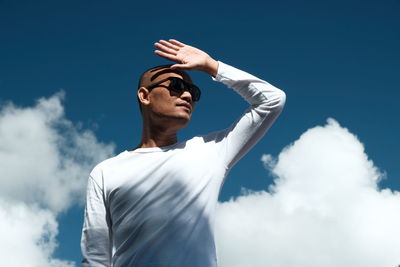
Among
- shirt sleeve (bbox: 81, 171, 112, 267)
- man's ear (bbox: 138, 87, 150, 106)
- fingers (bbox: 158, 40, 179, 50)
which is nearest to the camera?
shirt sleeve (bbox: 81, 171, 112, 267)

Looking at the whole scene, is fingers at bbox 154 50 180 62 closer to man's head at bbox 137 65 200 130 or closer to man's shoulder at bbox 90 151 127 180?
man's head at bbox 137 65 200 130

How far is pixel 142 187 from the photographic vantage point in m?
4.06

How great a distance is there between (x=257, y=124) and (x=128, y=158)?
4.00ft

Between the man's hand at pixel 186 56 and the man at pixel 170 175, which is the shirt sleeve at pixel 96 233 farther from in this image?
the man's hand at pixel 186 56

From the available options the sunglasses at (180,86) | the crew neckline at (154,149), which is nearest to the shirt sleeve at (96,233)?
the crew neckline at (154,149)

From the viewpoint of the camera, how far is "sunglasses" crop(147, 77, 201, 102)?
4527 mm

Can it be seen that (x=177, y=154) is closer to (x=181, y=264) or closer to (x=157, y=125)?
(x=157, y=125)

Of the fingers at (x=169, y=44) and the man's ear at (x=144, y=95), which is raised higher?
the fingers at (x=169, y=44)

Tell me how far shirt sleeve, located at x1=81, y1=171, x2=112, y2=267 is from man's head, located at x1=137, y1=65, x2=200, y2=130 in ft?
2.84

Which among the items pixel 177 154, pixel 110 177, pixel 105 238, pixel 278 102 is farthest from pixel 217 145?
pixel 105 238

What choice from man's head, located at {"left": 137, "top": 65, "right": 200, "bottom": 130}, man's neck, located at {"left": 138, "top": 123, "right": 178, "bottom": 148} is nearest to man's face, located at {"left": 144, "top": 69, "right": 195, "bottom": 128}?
man's head, located at {"left": 137, "top": 65, "right": 200, "bottom": 130}

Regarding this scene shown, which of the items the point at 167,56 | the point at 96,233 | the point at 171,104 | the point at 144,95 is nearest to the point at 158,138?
the point at 171,104

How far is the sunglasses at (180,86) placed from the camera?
4.53 m

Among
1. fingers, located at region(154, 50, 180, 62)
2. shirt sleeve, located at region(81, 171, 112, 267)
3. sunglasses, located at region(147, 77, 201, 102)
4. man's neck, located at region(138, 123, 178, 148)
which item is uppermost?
fingers, located at region(154, 50, 180, 62)
